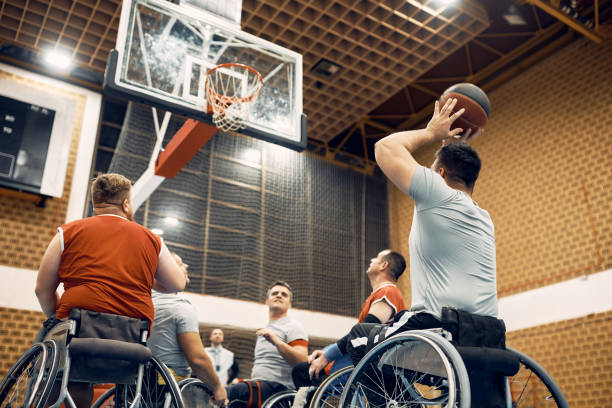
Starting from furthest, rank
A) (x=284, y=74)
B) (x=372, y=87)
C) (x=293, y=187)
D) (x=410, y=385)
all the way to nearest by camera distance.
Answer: (x=293, y=187) → (x=372, y=87) → (x=284, y=74) → (x=410, y=385)

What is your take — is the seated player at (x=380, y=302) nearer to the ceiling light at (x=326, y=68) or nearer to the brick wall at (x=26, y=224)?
the ceiling light at (x=326, y=68)

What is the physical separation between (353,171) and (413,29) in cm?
363

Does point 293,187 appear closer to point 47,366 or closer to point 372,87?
point 372,87

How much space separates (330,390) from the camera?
8.91 feet

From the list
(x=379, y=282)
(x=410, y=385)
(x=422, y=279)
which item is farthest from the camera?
(x=379, y=282)

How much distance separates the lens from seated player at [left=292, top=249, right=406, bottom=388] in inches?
128

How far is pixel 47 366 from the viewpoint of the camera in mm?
2191

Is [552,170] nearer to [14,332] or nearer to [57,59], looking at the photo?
[57,59]

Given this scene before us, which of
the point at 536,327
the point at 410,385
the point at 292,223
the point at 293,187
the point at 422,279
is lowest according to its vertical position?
the point at 410,385

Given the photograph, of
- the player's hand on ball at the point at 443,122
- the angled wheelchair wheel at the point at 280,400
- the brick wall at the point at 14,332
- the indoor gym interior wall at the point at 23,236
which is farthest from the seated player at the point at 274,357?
the indoor gym interior wall at the point at 23,236

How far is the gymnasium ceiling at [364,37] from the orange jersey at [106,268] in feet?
18.9

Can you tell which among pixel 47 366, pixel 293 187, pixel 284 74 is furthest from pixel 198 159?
pixel 47 366

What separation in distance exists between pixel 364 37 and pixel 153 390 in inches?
262

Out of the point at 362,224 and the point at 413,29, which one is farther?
the point at 362,224
